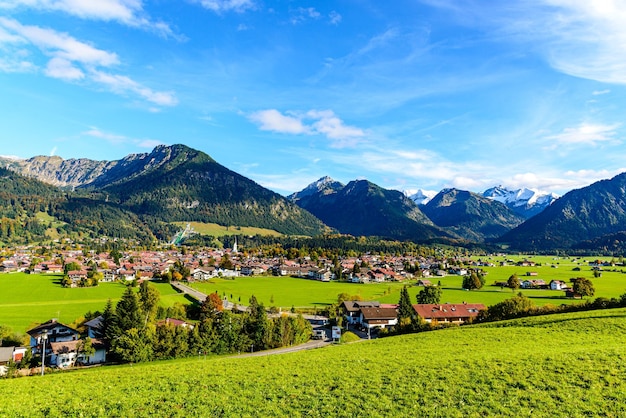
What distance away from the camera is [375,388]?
18.0 m

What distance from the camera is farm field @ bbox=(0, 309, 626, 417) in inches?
601

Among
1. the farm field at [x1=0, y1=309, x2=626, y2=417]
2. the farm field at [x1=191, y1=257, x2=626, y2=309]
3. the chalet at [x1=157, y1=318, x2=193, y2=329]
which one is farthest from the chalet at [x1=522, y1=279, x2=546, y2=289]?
the chalet at [x1=157, y1=318, x2=193, y2=329]

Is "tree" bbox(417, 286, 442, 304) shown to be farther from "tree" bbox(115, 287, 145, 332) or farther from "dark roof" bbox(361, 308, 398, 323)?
"tree" bbox(115, 287, 145, 332)

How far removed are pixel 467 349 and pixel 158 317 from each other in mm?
55698

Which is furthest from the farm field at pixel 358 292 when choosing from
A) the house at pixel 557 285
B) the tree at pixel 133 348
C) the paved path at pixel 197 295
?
the tree at pixel 133 348

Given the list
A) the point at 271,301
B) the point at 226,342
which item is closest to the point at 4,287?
the point at 271,301

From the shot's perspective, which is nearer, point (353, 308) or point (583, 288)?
point (353, 308)

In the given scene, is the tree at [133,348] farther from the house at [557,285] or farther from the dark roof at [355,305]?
the house at [557,285]

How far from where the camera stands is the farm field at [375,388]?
1526cm

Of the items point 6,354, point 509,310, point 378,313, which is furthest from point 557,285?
point 6,354

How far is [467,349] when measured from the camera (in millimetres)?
27781

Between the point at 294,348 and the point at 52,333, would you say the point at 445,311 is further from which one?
the point at 52,333

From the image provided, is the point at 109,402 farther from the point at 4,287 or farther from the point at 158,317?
the point at 4,287

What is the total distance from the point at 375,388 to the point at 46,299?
3791 inches
